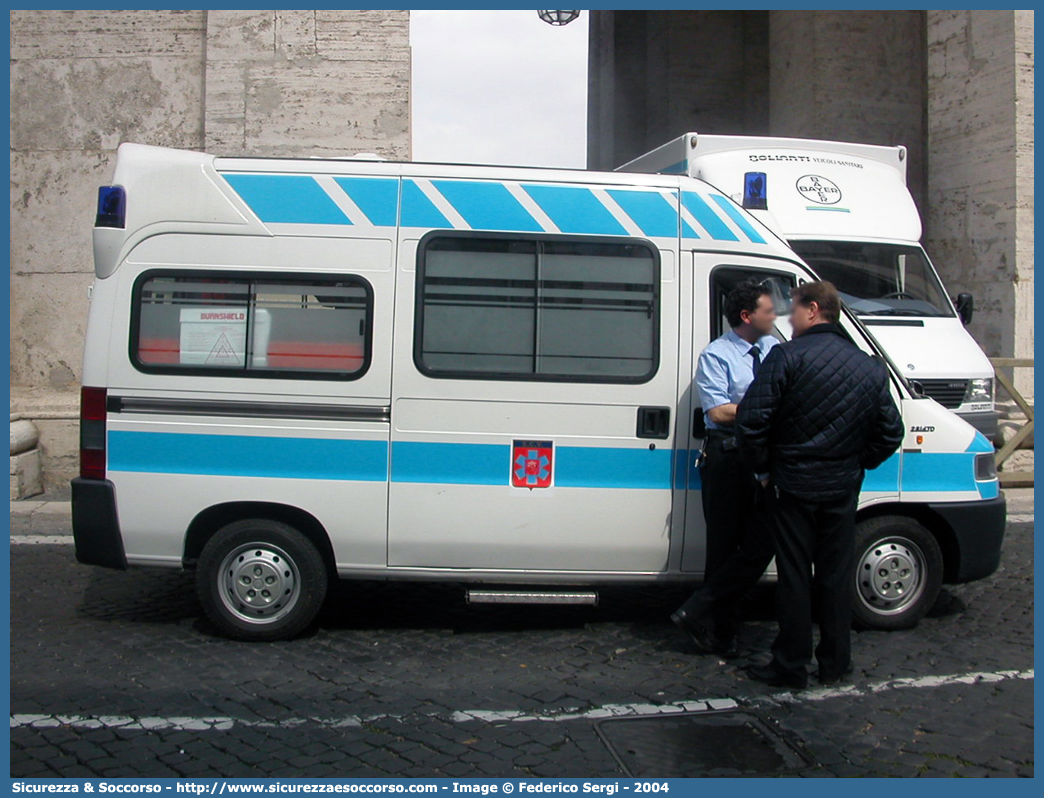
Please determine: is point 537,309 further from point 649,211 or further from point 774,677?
point 774,677

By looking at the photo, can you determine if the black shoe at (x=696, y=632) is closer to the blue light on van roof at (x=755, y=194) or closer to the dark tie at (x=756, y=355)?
the dark tie at (x=756, y=355)

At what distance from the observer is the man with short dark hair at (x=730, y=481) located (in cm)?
516

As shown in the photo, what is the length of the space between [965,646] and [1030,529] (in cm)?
369

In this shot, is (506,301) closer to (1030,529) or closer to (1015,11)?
(1030,529)

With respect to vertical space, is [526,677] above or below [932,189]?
below

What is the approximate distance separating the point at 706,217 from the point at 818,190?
4.34m

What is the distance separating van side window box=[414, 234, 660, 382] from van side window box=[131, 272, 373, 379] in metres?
0.38

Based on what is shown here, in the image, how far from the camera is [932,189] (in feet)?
43.5

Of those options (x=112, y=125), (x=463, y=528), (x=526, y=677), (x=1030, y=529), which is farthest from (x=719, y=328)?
(x=112, y=125)

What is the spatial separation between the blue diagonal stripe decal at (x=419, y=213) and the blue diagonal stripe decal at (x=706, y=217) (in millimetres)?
1286

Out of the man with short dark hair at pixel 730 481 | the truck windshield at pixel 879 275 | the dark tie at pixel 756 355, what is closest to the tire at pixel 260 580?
the man with short dark hair at pixel 730 481

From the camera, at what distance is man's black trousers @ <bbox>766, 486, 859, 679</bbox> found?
4.81 m

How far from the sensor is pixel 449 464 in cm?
543

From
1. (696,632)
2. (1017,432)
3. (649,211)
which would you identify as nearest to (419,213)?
(649,211)
